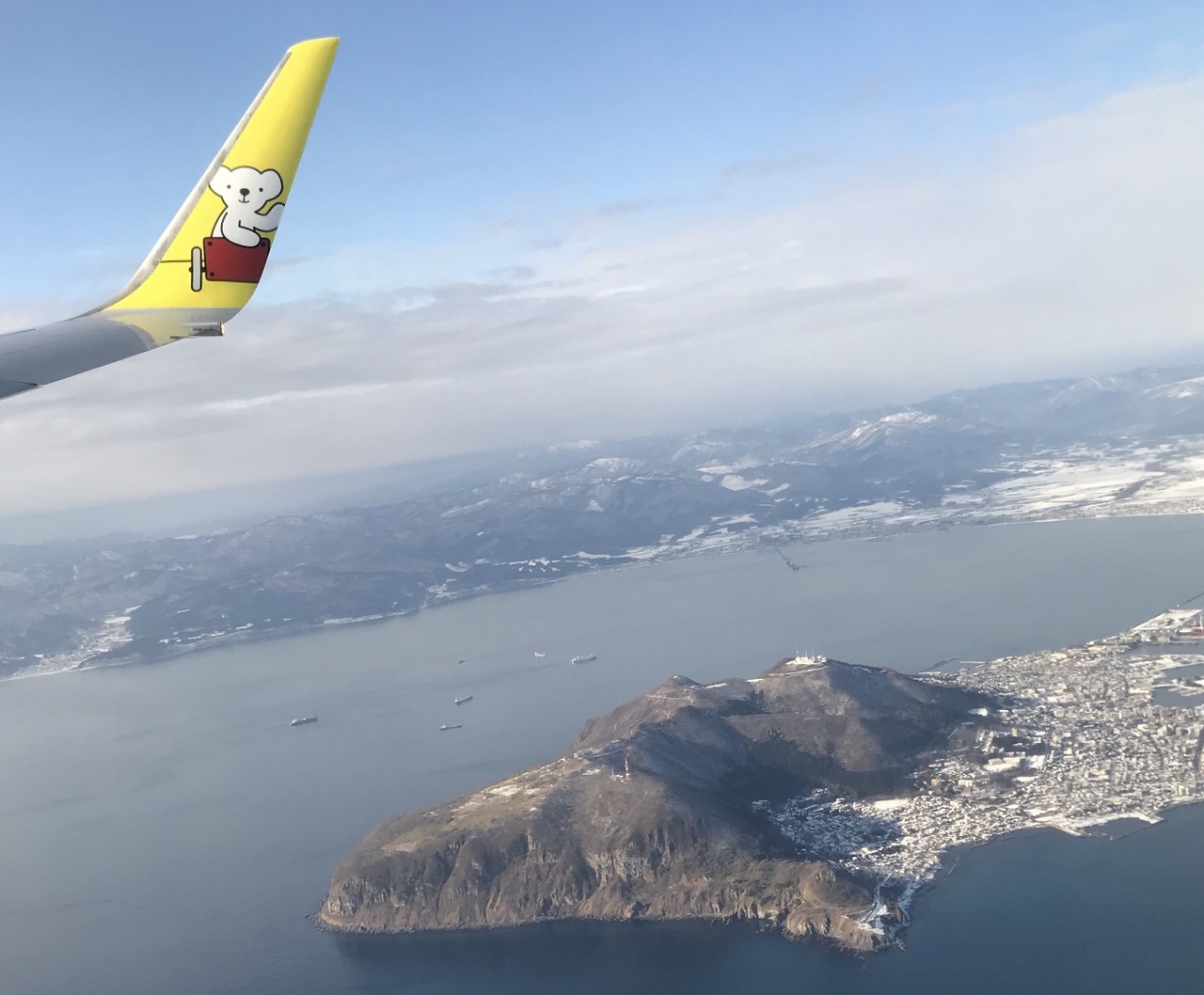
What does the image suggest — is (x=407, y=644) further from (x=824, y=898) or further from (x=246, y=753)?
(x=824, y=898)

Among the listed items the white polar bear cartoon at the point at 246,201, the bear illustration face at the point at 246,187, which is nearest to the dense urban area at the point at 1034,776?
the white polar bear cartoon at the point at 246,201

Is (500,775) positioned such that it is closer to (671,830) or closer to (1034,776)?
(671,830)

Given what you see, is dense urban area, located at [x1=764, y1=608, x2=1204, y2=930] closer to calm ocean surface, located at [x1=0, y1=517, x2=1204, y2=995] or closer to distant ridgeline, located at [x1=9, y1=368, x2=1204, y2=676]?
calm ocean surface, located at [x1=0, y1=517, x2=1204, y2=995]

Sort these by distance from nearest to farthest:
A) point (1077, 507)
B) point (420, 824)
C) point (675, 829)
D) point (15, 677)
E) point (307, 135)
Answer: point (307, 135) → point (675, 829) → point (420, 824) → point (15, 677) → point (1077, 507)

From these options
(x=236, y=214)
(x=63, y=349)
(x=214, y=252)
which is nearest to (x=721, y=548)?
(x=214, y=252)

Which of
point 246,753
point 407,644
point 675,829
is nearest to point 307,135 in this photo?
point 675,829

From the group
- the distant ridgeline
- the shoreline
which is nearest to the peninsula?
the distant ridgeline
